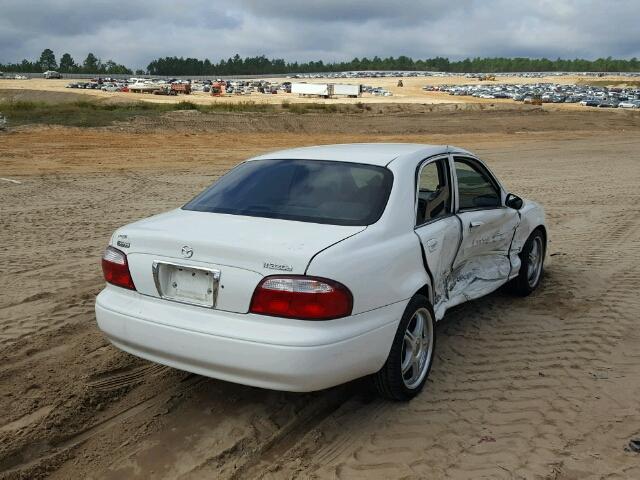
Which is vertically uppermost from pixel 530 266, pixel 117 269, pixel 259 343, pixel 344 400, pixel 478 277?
pixel 117 269

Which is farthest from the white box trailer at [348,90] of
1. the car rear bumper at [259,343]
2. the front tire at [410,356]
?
the car rear bumper at [259,343]

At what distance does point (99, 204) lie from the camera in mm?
11273

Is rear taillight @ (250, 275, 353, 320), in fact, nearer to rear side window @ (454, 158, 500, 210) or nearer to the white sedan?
the white sedan

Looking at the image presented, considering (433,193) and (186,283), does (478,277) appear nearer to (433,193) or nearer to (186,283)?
(433,193)

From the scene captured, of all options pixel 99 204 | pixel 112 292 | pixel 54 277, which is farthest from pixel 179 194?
pixel 112 292

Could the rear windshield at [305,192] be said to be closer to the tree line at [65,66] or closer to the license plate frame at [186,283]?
the license plate frame at [186,283]

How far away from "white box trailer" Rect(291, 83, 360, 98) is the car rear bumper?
71485 millimetres

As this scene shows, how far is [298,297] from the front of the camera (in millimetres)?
3395

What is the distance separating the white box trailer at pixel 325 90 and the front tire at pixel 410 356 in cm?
7093

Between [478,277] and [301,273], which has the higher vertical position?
[301,273]

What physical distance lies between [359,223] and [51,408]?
2.18 meters

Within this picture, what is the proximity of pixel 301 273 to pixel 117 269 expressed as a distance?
1239 millimetres

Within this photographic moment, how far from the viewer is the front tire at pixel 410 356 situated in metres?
3.92

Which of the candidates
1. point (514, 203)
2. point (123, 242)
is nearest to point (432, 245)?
point (514, 203)
